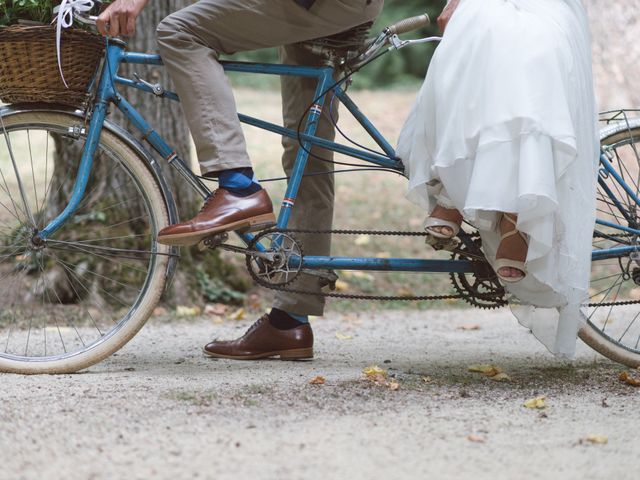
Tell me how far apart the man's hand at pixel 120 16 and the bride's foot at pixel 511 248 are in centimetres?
145

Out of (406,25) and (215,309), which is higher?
(406,25)

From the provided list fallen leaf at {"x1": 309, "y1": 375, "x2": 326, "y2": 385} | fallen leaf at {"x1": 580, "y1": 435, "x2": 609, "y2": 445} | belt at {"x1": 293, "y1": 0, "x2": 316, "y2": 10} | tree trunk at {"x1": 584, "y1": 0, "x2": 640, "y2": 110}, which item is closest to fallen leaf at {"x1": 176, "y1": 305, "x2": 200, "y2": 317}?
fallen leaf at {"x1": 309, "y1": 375, "x2": 326, "y2": 385}

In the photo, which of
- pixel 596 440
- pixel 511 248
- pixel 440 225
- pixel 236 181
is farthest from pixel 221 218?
pixel 596 440

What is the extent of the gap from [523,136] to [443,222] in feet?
1.53

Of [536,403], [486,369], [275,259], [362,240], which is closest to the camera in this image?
[536,403]

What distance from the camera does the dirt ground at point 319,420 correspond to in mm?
2426

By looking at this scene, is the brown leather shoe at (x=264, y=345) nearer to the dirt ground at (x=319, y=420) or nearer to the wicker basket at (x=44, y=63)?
the dirt ground at (x=319, y=420)

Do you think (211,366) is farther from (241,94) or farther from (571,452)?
(241,94)

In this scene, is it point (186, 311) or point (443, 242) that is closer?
point (443, 242)

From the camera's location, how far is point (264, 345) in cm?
387

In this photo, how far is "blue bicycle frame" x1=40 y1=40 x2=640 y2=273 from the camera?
3406 millimetres

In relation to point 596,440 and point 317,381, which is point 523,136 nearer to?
point 596,440

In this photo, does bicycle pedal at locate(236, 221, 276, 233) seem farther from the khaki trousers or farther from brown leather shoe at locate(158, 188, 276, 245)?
the khaki trousers

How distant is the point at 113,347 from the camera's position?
3.52 meters
